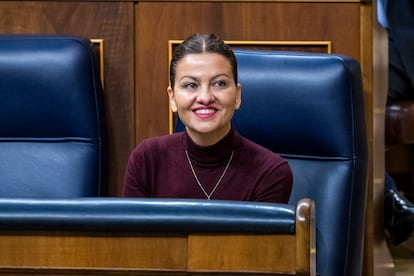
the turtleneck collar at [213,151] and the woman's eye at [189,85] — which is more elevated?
the woman's eye at [189,85]

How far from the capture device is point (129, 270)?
1.07 m

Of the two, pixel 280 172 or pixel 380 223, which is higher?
pixel 280 172

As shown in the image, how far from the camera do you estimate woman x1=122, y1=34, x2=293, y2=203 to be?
1.66m

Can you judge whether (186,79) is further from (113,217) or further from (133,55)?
(113,217)

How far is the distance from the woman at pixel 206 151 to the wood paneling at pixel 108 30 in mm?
350

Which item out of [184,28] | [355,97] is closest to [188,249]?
[355,97]

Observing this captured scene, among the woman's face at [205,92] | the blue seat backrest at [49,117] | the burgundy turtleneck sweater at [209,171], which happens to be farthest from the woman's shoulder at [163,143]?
the blue seat backrest at [49,117]

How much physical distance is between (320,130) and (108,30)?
60 centimetres

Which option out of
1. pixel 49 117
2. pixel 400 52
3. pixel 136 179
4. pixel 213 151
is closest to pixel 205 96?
pixel 213 151

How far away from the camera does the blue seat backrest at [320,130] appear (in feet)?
5.98

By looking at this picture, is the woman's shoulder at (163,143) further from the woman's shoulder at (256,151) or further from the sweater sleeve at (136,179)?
the woman's shoulder at (256,151)

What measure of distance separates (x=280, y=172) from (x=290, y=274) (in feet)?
2.22

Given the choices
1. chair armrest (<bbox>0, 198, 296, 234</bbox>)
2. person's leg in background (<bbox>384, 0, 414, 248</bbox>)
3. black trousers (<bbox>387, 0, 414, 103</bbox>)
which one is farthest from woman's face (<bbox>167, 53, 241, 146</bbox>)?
black trousers (<bbox>387, 0, 414, 103</bbox>)

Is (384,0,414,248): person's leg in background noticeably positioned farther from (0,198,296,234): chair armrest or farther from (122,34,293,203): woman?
(0,198,296,234): chair armrest
